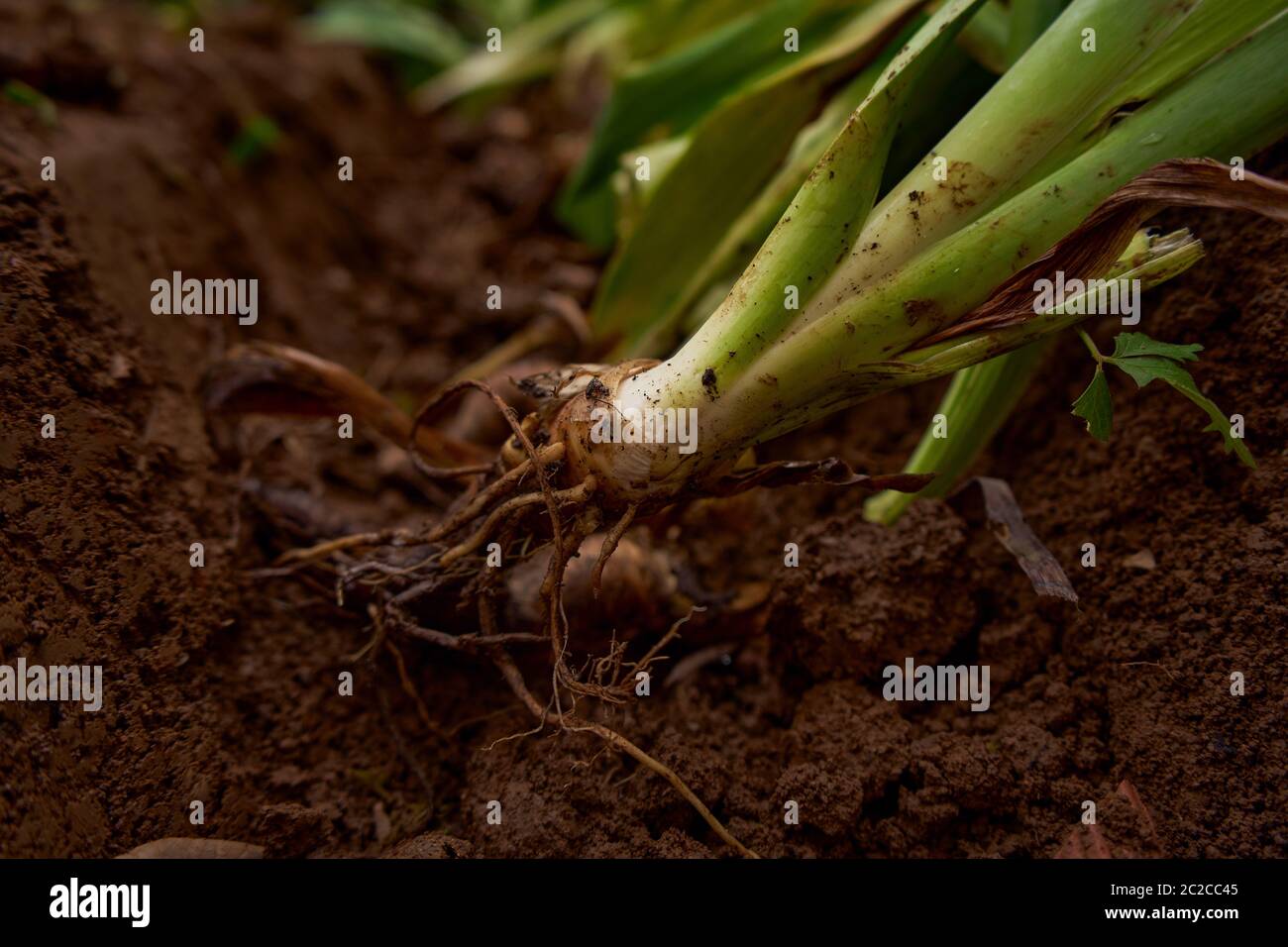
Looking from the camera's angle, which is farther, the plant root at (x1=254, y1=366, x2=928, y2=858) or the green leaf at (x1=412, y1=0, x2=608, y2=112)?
the green leaf at (x1=412, y1=0, x2=608, y2=112)

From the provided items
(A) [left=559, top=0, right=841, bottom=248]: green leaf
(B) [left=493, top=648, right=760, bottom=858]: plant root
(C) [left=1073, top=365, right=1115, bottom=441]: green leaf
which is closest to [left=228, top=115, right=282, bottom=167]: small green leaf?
(A) [left=559, top=0, right=841, bottom=248]: green leaf

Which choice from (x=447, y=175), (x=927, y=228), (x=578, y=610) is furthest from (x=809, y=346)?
(x=447, y=175)

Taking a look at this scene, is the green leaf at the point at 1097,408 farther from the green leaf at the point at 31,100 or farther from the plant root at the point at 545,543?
the green leaf at the point at 31,100

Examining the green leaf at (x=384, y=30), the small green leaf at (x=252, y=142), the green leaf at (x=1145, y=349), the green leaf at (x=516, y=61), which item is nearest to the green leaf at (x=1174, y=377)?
the green leaf at (x=1145, y=349)

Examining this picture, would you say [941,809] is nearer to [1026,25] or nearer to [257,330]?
[1026,25]

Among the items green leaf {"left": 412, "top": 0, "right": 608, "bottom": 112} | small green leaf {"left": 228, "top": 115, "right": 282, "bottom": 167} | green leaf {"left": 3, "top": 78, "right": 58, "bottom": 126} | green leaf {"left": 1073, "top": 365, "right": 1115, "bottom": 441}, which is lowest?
green leaf {"left": 1073, "top": 365, "right": 1115, "bottom": 441}

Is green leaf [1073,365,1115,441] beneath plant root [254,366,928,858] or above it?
above

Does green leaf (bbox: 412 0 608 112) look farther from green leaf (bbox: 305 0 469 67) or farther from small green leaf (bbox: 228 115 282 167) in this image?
small green leaf (bbox: 228 115 282 167)

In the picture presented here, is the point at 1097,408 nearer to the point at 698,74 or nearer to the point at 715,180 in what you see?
the point at 715,180

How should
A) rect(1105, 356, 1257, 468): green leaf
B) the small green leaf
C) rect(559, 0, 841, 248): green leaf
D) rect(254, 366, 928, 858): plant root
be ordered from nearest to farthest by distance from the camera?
rect(1105, 356, 1257, 468): green leaf, rect(254, 366, 928, 858): plant root, rect(559, 0, 841, 248): green leaf, the small green leaf
